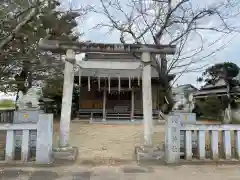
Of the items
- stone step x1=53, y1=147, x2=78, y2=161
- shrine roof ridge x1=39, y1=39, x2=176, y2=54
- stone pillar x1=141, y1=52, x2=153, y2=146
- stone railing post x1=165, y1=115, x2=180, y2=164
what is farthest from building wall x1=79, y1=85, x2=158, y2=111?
stone railing post x1=165, y1=115, x2=180, y2=164

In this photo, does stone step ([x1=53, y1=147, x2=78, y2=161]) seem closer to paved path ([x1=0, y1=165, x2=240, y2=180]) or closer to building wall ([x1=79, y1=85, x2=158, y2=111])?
paved path ([x1=0, y1=165, x2=240, y2=180])

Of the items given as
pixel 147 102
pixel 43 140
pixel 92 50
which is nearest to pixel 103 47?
pixel 92 50

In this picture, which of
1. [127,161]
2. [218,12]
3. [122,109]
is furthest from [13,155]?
[122,109]

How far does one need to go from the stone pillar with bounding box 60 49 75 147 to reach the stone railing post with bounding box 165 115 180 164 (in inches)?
99.6

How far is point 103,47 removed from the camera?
704 centimetres

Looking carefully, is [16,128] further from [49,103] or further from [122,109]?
[49,103]

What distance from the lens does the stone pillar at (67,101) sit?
6.81 m

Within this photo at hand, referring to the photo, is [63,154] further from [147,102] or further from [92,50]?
[92,50]

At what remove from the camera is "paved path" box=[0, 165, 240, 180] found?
17.1ft

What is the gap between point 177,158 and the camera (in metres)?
6.23

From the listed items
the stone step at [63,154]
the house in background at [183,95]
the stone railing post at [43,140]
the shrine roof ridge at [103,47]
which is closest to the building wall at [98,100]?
the house in background at [183,95]

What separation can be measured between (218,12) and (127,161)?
5558mm

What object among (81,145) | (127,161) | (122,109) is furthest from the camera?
(122,109)

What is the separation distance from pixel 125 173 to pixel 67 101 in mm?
2445
